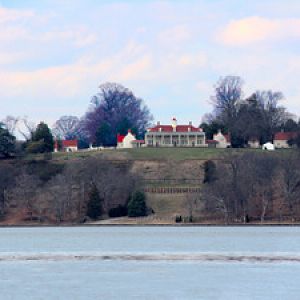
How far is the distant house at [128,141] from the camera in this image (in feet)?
525

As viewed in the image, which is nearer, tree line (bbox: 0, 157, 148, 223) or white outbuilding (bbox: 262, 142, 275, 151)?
tree line (bbox: 0, 157, 148, 223)

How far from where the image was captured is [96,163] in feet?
392

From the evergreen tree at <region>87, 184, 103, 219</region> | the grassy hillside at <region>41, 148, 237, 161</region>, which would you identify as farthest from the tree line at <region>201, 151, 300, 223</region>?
the grassy hillside at <region>41, 148, 237, 161</region>

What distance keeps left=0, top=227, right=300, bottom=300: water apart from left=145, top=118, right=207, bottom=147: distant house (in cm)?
7681

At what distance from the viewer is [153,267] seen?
52969mm

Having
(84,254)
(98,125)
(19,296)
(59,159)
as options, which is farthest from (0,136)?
(19,296)

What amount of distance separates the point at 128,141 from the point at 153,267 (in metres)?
109

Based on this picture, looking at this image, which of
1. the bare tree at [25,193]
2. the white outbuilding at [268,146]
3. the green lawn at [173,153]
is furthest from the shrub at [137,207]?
the white outbuilding at [268,146]

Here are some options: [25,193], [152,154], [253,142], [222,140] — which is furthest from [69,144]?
[25,193]

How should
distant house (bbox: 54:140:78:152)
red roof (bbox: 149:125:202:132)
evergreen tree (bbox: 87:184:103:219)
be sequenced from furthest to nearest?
1. distant house (bbox: 54:140:78:152)
2. red roof (bbox: 149:125:202:132)
3. evergreen tree (bbox: 87:184:103:219)

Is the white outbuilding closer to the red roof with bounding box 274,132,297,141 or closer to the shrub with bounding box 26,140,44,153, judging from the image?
the red roof with bounding box 274,132,297,141

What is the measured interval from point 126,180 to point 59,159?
25.4 m

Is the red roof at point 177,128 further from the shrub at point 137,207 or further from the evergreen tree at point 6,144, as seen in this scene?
the shrub at point 137,207

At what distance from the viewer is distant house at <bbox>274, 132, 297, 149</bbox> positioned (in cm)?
15257
